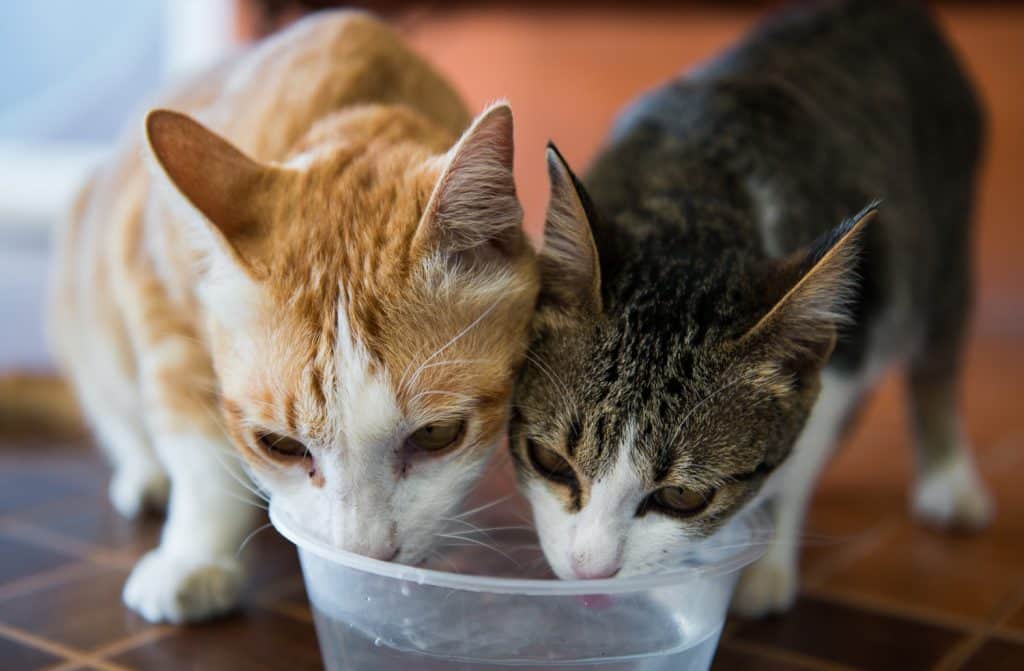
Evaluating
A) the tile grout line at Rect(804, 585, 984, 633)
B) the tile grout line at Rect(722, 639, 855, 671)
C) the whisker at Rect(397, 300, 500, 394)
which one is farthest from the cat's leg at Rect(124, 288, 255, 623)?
the tile grout line at Rect(804, 585, 984, 633)

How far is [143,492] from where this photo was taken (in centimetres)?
205

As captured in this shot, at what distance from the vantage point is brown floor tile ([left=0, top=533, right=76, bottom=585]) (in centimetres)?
175

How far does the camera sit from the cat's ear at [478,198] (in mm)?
1207

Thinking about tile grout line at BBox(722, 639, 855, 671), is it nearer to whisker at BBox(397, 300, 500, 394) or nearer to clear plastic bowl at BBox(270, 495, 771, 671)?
clear plastic bowl at BBox(270, 495, 771, 671)

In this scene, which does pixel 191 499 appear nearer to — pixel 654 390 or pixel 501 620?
pixel 501 620

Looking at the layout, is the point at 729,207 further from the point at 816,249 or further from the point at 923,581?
the point at 923,581

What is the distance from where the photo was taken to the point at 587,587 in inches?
44.3

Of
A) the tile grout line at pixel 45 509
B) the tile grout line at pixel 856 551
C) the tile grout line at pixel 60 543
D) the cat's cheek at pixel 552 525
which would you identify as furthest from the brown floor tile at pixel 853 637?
the tile grout line at pixel 45 509

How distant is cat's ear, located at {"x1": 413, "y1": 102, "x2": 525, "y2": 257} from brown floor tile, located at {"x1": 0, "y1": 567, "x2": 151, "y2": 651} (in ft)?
2.52

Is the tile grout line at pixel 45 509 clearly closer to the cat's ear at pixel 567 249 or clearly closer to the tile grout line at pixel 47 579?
the tile grout line at pixel 47 579

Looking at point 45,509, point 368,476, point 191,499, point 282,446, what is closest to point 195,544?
point 191,499

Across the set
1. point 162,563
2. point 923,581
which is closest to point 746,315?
point 923,581

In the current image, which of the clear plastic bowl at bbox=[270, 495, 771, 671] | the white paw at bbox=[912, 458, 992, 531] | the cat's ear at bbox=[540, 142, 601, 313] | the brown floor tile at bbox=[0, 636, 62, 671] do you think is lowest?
the white paw at bbox=[912, 458, 992, 531]

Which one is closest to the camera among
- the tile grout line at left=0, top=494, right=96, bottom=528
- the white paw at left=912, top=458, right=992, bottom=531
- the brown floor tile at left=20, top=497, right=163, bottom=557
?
the brown floor tile at left=20, top=497, right=163, bottom=557
